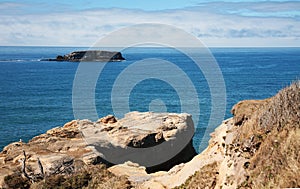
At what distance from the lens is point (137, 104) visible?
6825 centimetres

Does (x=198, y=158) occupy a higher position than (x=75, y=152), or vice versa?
(x=198, y=158)

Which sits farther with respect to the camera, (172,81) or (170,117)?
(172,81)

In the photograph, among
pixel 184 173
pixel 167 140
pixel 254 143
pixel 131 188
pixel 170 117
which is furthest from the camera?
pixel 170 117

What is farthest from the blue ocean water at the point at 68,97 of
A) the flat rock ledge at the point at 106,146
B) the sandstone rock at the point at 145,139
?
the flat rock ledge at the point at 106,146

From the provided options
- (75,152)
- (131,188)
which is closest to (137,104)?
(75,152)

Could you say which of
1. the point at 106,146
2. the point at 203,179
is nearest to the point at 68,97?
the point at 106,146

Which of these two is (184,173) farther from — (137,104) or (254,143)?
(137,104)

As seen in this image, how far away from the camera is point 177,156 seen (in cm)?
3600

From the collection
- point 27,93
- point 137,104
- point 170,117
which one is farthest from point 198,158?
point 27,93

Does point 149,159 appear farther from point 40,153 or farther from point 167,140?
point 40,153

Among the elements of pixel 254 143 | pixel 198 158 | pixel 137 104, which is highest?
pixel 254 143

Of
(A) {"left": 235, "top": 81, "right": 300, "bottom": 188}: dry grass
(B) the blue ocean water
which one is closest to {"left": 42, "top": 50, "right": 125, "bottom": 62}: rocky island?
(B) the blue ocean water

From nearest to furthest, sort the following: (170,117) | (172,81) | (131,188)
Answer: (131,188) → (170,117) → (172,81)

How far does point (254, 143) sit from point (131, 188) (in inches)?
313
